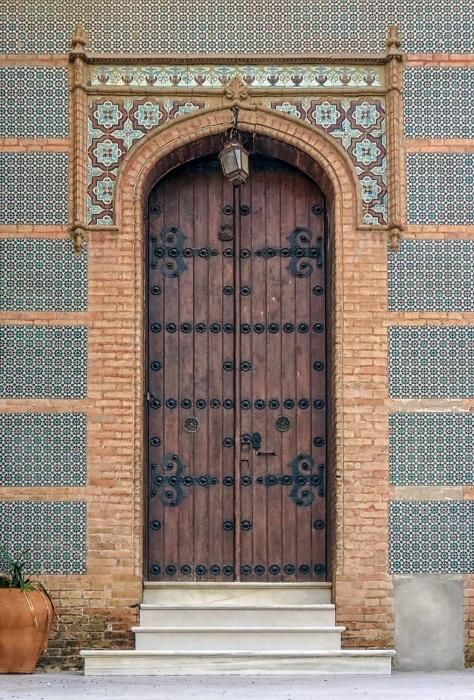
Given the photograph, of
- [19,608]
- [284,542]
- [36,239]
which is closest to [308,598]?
[284,542]

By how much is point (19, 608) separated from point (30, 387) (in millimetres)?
1902

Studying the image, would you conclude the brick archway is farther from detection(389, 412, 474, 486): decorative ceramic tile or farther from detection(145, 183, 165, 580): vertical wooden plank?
detection(389, 412, 474, 486): decorative ceramic tile

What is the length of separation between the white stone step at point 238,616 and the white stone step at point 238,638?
0.41 ft

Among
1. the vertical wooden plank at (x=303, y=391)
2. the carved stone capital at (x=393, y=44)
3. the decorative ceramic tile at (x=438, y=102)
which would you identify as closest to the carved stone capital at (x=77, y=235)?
the vertical wooden plank at (x=303, y=391)

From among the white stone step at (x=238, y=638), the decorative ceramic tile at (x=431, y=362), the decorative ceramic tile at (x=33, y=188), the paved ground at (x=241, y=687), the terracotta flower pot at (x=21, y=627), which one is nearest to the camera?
the paved ground at (x=241, y=687)

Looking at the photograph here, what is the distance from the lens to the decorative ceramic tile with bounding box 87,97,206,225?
11648 mm

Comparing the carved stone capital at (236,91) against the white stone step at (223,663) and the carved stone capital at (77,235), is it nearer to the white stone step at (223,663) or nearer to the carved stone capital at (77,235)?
the carved stone capital at (77,235)

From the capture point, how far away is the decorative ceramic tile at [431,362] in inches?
450

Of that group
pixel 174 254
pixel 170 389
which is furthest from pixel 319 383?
pixel 174 254

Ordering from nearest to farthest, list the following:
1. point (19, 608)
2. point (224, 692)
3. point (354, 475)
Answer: point (224, 692)
point (19, 608)
point (354, 475)

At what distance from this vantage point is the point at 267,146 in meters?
11.9

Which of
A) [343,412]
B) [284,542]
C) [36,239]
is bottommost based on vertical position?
[284,542]

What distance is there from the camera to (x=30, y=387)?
37.5ft

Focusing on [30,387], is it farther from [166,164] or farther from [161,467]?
[166,164]
